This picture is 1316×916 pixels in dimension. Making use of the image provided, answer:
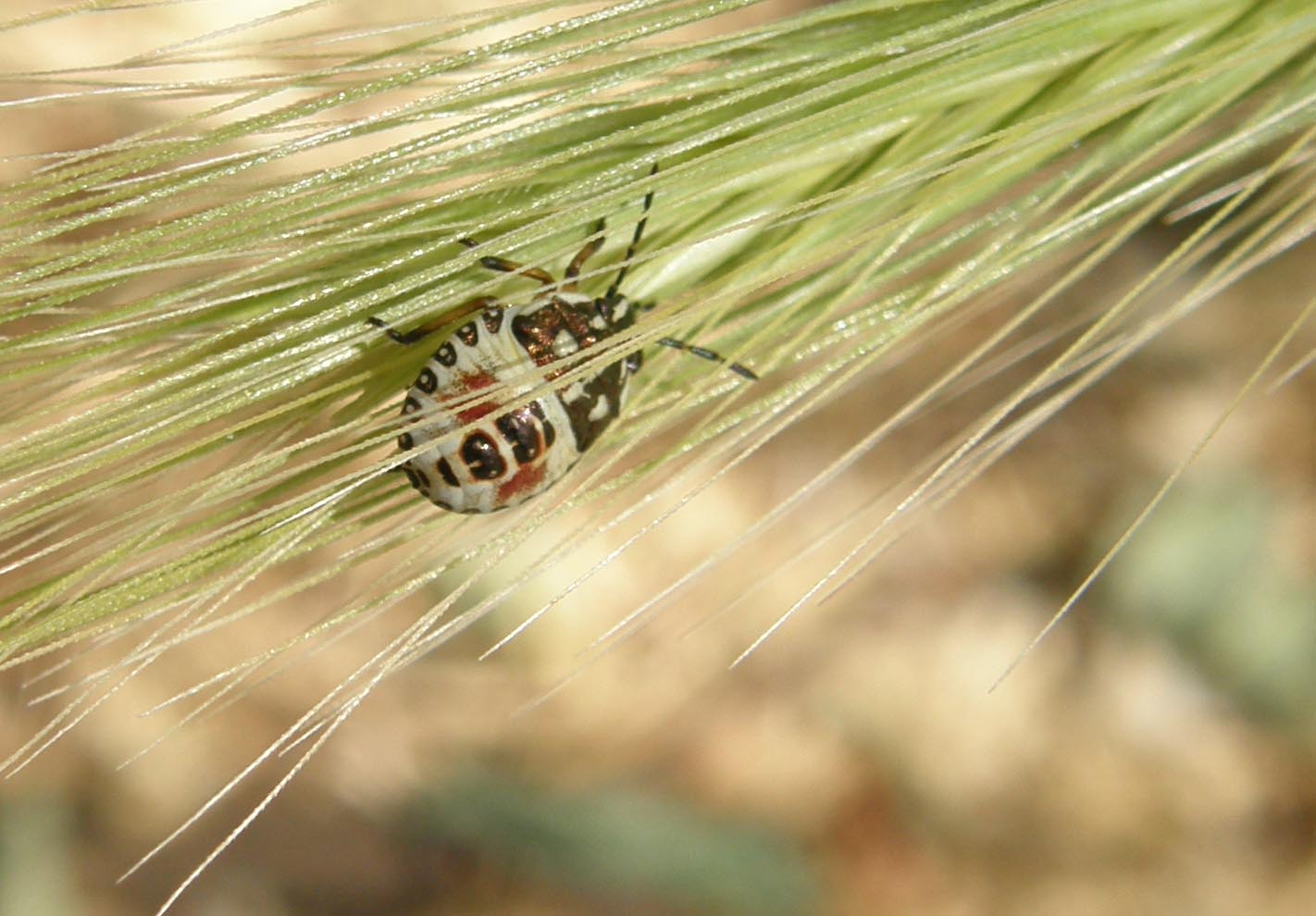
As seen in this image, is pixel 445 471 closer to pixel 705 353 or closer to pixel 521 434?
pixel 521 434

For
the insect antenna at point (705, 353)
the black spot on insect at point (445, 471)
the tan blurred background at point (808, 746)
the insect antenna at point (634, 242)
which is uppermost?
the insect antenna at point (634, 242)

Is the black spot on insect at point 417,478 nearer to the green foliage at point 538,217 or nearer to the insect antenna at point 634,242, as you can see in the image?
the green foliage at point 538,217

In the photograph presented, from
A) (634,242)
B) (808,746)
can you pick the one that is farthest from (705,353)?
(808,746)

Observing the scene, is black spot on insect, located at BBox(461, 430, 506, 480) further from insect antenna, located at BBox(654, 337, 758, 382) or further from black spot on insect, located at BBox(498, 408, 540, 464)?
insect antenna, located at BBox(654, 337, 758, 382)

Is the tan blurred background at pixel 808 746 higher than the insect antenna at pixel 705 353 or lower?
lower

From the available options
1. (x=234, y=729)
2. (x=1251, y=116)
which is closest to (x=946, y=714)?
(x=234, y=729)

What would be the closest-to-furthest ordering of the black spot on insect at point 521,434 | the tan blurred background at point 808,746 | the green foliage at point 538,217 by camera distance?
the green foliage at point 538,217 < the black spot on insect at point 521,434 < the tan blurred background at point 808,746

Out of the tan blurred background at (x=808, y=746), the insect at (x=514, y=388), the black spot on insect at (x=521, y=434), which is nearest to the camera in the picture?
the insect at (x=514, y=388)

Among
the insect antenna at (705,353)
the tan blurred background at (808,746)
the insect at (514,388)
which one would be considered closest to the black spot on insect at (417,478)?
the insect at (514,388)
